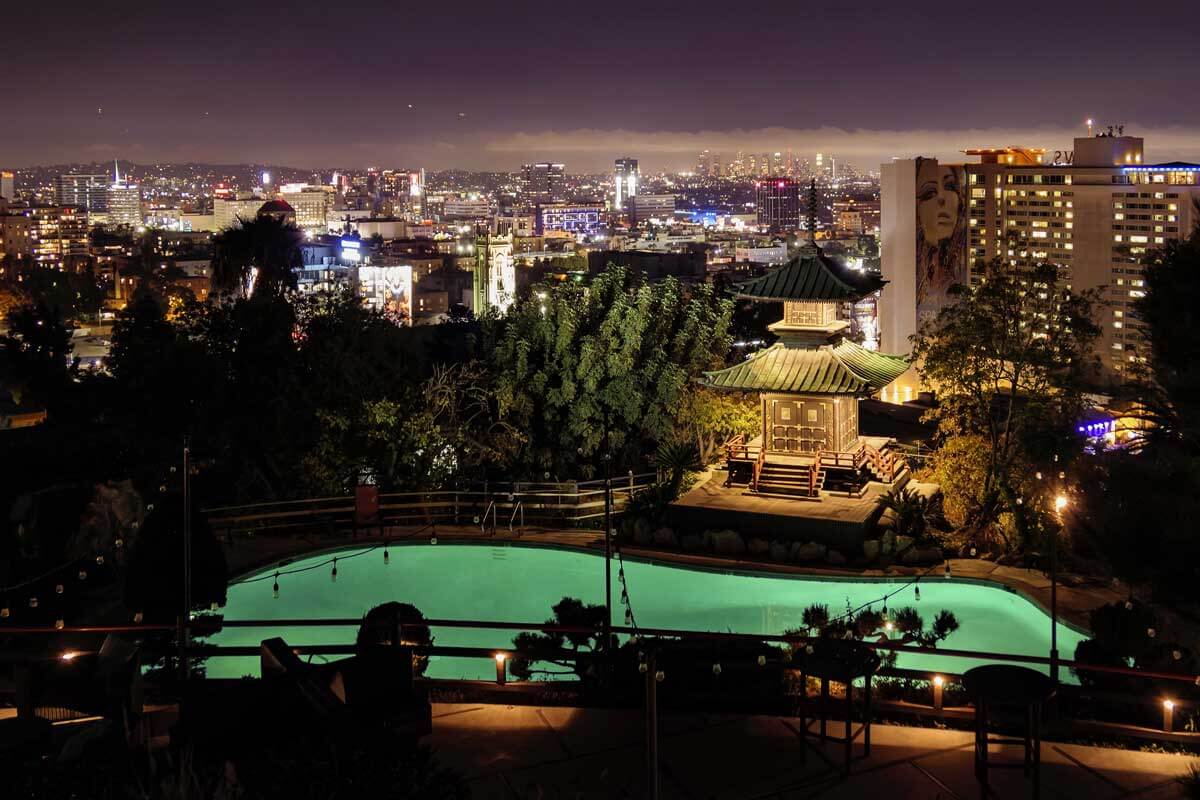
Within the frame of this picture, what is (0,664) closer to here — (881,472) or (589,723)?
(589,723)

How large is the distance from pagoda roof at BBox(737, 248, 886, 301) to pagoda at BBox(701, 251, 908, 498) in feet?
0.06

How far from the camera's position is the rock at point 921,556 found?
51.3 ft

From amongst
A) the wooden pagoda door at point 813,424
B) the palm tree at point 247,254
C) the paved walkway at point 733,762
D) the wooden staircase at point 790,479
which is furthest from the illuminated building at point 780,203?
the paved walkway at point 733,762

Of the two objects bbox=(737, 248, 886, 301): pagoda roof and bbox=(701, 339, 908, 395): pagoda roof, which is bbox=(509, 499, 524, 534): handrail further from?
bbox=(737, 248, 886, 301): pagoda roof

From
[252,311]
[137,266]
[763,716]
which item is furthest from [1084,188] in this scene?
[137,266]

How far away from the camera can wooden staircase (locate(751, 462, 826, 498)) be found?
59.8ft

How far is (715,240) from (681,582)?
457ft

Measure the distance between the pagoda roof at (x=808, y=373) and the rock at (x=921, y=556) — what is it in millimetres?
3663

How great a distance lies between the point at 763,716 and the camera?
26.5ft

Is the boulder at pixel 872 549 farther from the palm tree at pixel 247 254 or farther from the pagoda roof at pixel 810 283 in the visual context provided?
the palm tree at pixel 247 254

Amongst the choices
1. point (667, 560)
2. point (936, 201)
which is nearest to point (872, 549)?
point (667, 560)

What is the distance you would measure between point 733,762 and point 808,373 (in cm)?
1241

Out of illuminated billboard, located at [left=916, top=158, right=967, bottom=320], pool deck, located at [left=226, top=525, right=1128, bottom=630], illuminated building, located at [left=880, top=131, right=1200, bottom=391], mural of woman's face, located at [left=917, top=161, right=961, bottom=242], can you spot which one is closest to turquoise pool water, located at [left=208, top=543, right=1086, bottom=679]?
pool deck, located at [left=226, top=525, right=1128, bottom=630]

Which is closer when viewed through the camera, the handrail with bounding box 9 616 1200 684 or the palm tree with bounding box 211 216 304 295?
the handrail with bounding box 9 616 1200 684
